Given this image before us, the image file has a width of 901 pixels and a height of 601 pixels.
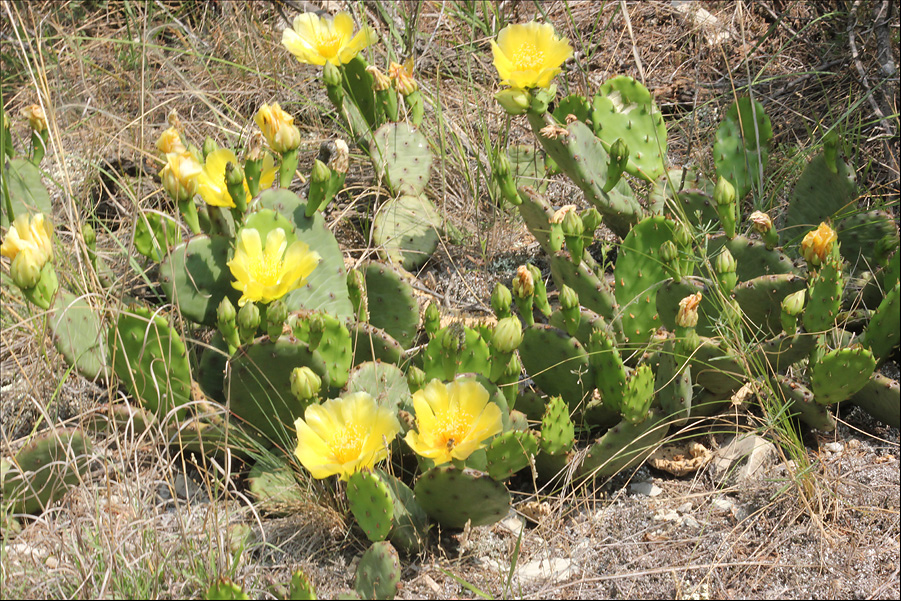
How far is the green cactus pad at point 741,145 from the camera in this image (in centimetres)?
210

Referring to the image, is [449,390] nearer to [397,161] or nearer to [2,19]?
[397,161]

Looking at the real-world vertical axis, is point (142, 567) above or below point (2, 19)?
below

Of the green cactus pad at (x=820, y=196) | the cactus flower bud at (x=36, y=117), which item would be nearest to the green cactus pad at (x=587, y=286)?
the green cactus pad at (x=820, y=196)

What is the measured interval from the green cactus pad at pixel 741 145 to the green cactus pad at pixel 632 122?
0.16 m

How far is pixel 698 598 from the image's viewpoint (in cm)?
134

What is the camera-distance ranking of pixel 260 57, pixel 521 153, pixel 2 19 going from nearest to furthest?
pixel 521 153 → pixel 260 57 → pixel 2 19

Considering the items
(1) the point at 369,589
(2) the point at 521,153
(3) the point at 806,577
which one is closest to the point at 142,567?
(1) the point at 369,589

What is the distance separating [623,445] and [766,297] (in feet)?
1.61

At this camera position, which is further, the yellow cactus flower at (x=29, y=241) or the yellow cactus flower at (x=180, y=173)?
the yellow cactus flower at (x=180, y=173)

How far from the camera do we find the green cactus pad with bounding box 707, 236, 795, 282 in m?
1.77

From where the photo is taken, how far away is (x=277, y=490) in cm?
159

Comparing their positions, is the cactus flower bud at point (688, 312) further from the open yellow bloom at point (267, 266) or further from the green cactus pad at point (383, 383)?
the open yellow bloom at point (267, 266)

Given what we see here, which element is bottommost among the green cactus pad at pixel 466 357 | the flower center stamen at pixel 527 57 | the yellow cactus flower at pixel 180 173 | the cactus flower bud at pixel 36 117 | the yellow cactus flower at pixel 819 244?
the green cactus pad at pixel 466 357

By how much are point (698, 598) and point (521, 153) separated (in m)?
1.43
